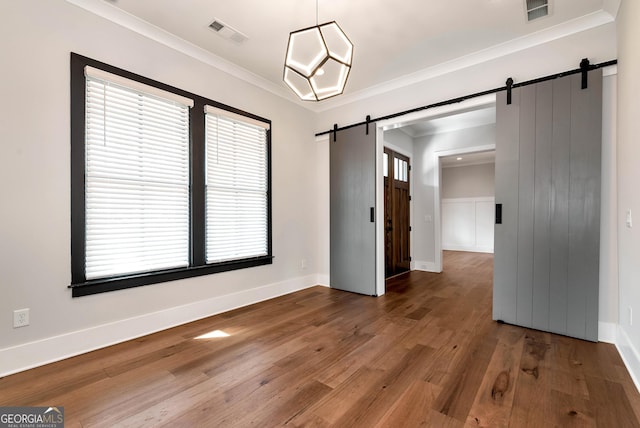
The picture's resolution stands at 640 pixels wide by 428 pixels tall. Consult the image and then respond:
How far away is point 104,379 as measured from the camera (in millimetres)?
2053

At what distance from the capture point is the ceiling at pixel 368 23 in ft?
8.33

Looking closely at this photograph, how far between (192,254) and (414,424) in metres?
2.68

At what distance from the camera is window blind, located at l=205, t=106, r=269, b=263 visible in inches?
135

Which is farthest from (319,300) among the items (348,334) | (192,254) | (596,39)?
(596,39)

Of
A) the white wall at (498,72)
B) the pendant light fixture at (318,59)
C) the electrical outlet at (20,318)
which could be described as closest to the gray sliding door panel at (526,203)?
the white wall at (498,72)

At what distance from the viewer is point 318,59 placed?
209 cm

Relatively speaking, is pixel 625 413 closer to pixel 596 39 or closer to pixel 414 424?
pixel 414 424

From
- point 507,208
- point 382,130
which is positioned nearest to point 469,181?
point 382,130

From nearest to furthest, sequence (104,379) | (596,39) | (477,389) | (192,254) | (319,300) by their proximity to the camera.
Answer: (477,389) → (104,379) → (596,39) → (192,254) → (319,300)

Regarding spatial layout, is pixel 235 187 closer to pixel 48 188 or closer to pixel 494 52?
pixel 48 188

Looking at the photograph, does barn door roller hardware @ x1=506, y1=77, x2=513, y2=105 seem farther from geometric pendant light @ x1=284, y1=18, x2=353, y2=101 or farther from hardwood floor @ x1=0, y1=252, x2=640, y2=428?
hardwood floor @ x1=0, y1=252, x2=640, y2=428

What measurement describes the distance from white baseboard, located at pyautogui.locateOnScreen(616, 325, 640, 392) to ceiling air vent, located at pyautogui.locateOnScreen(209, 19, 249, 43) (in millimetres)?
4291

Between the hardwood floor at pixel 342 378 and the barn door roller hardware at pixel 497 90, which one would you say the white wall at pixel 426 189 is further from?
the hardwood floor at pixel 342 378

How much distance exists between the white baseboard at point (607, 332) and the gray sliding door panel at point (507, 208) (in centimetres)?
65
